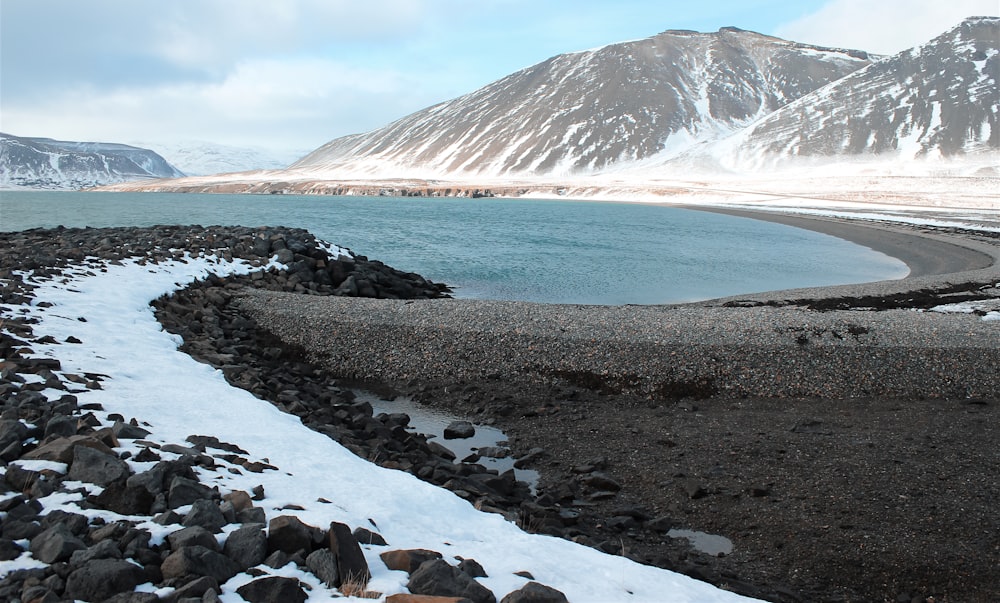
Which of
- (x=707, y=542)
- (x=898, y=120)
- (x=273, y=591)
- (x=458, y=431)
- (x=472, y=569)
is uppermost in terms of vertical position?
(x=898, y=120)

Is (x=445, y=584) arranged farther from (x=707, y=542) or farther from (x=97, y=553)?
(x=707, y=542)

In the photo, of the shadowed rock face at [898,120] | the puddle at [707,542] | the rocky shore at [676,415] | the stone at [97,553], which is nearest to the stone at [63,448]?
the rocky shore at [676,415]

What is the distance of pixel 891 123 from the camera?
173875mm

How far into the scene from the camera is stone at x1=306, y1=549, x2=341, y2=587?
4.41 meters

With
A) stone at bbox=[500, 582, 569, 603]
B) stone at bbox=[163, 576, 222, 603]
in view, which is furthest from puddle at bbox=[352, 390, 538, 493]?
stone at bbox=[163, 576, 222, 603]

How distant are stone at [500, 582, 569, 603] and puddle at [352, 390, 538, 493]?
4.00 meters

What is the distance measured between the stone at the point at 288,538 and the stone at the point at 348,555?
167 millimetres

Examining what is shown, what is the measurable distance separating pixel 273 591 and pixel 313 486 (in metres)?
1.96

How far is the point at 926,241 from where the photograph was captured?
4153cm

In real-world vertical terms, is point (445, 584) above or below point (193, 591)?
below

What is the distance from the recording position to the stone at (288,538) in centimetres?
467

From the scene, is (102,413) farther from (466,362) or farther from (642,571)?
(466,362)

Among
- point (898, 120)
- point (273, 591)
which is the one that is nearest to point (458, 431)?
point (273, 591)

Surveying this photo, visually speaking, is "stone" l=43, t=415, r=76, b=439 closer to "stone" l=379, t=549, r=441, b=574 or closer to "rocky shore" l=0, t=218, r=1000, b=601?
"rocky shore" l=0, t=218, r=1000, b=601
